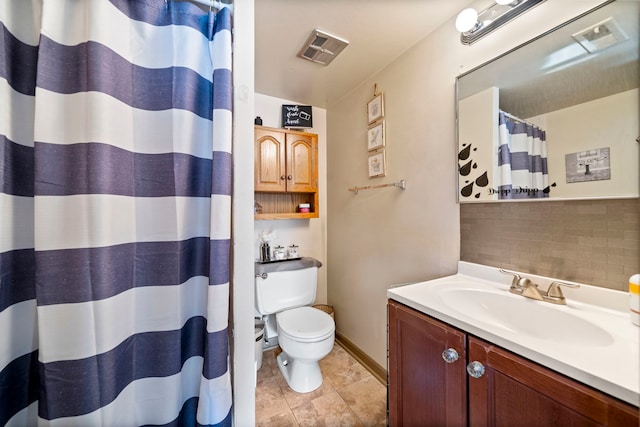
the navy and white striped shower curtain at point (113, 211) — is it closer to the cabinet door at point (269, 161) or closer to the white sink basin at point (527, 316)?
the white sink basin at point (527, 316)

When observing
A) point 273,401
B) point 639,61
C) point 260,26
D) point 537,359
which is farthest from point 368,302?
point 260,26

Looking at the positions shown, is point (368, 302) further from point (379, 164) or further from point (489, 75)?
point (489, 75)

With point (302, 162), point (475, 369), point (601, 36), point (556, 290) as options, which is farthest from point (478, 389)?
point (302, 162)

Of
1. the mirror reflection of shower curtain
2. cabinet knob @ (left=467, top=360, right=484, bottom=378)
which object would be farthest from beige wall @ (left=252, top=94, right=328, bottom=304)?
cabinet knob @ (left=467, top=360, right=484, bottom=378)

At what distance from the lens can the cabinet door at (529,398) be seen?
0.49 m

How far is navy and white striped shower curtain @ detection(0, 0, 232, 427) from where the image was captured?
55 cm

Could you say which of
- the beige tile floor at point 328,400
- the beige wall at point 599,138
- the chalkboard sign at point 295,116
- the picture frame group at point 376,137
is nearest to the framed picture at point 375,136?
the picture frame group at point 376,137

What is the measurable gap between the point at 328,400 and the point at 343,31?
7.31 feet

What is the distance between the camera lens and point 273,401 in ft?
4.89

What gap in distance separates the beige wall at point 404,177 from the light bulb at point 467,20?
130 millimetres

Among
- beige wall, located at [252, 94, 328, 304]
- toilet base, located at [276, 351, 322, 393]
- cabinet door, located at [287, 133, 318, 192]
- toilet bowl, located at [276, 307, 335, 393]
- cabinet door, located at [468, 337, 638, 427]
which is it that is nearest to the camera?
cabinet door, located at [468, 337, 638, 427]

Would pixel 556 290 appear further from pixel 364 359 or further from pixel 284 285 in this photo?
pixel 284 285

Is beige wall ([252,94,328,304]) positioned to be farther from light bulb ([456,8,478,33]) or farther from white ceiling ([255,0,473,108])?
light bulb ([456,8,478,33])

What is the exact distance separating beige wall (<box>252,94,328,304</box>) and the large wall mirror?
131 centimetres
